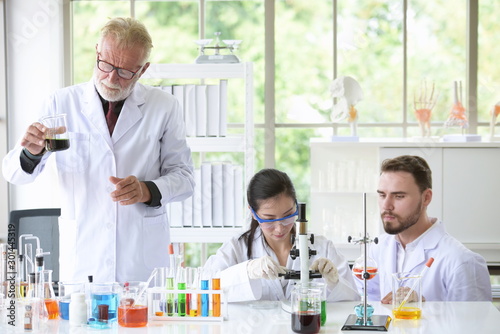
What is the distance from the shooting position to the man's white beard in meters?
2.81

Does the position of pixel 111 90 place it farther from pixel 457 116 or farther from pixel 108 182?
pixel 457 116

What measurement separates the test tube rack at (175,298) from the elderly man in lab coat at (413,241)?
0.86 metres

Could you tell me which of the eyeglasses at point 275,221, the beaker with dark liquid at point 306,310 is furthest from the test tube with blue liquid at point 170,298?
the eyeglasses at point 275,221

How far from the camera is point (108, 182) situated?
9.48 feet

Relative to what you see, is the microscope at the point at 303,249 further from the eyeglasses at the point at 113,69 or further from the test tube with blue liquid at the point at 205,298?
the eyeglasses at the point at 113,69

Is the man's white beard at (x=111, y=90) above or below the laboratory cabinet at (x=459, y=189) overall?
above

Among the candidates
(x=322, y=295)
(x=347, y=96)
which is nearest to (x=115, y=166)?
(x=322, y=295)

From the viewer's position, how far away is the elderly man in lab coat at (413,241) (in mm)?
2945

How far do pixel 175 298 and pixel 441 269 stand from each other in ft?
3.71

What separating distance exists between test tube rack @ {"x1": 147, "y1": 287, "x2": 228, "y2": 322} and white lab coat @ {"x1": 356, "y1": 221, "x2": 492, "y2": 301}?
79 centimetres

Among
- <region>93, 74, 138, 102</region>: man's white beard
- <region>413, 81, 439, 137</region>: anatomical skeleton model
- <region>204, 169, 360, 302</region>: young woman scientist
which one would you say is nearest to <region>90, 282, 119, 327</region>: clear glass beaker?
<region>204, 169, 360, 302</region>: young woman scientist

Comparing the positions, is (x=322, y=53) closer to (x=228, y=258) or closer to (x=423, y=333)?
(x=228, y=258)

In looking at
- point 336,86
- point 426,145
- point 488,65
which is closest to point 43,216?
point 336,86

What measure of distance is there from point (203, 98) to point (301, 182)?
1.93 meters
